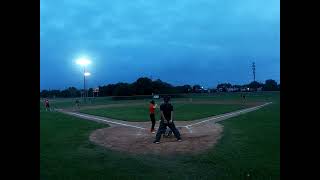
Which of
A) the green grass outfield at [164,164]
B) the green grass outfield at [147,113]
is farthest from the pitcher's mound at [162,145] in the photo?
the green grass outfield at [147,113]

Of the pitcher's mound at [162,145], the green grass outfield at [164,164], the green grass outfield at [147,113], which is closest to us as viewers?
the green grass outfield at [164,164]

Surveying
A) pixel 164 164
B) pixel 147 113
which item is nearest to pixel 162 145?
pixel 164 164

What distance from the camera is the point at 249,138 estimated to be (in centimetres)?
1572

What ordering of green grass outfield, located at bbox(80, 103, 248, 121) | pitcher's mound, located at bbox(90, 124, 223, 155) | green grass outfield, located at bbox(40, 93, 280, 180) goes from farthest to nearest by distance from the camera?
green grass outfield, located at bbox(80, 103, 248, 121) → pitcher's mound, located at bbox(90, 124, 223, 155) → green grass outfield, located at bbox(40, 93, 280, 180)

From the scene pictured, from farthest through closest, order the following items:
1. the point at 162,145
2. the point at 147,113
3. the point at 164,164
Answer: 1. the point at 147,113
2. the point at 162,145
3. the point at 164,164

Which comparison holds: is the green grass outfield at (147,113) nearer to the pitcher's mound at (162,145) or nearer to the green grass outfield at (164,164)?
the pitcher's mound at (162,145)

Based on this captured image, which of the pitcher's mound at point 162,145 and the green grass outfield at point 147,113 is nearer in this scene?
the pitcher's mound at point 162,145

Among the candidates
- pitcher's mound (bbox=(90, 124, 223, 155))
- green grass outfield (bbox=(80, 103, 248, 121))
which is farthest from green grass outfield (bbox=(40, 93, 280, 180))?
green grass outfield (bbox=(80, 103, 248, 121))

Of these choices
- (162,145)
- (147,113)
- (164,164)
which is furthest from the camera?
(147,113)

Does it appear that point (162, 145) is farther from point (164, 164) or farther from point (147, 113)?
point (147, 113)

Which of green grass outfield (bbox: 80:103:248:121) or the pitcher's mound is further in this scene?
green grass outfield (bbox: 80:103:248:121)

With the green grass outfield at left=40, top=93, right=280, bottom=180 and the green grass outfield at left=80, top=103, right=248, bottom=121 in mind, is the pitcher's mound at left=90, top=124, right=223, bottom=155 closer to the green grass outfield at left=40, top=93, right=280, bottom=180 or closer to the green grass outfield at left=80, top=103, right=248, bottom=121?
the green grass outfield at left=40, top=93, right=280, bottom=180
